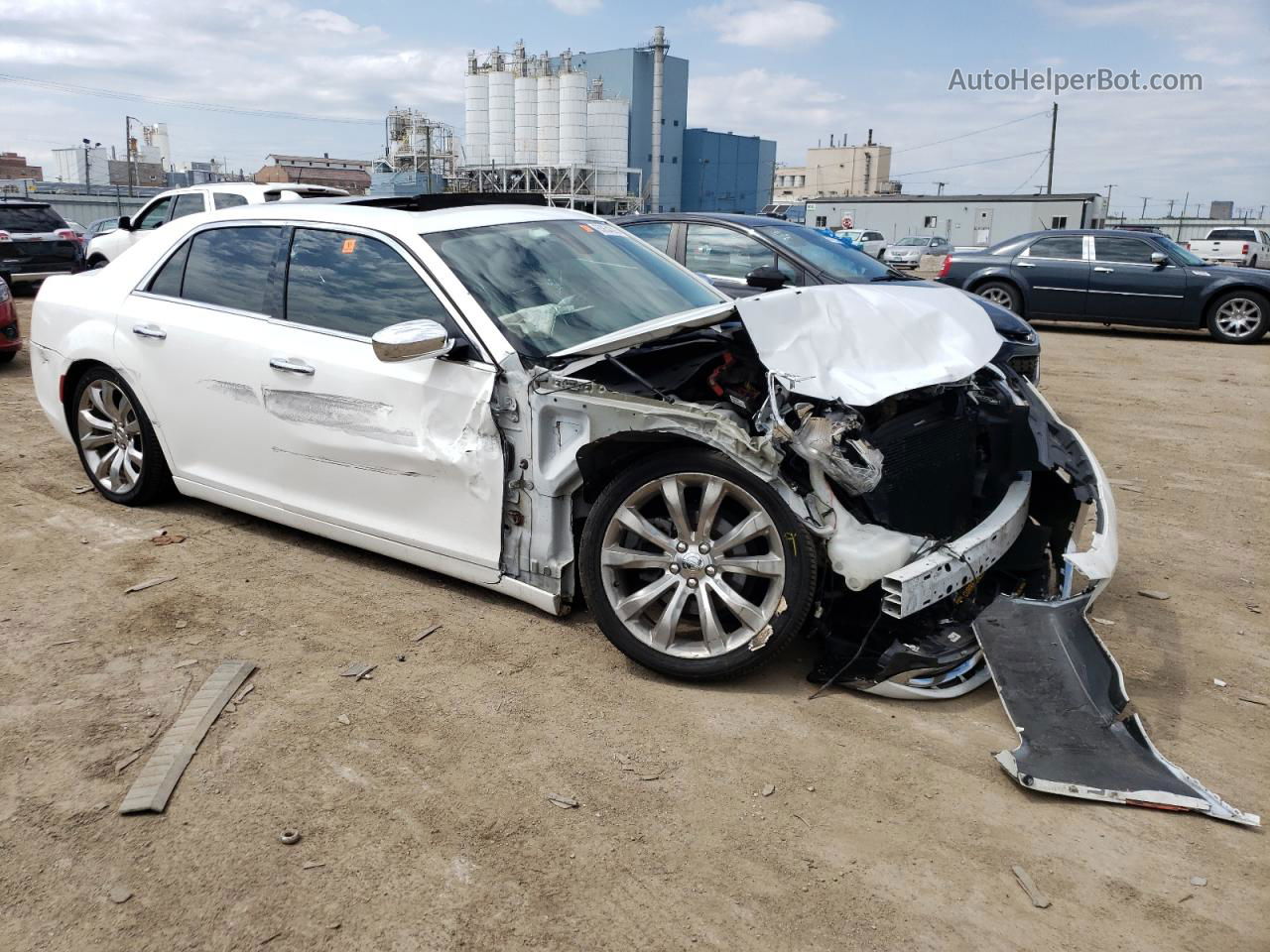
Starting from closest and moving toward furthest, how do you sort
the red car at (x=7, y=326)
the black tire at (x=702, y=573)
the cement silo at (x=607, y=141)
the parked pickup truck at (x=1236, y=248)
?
the black tire at (x=702, y=573)
the red car at (x=7, y=326)
the parked pickup truck at (x=1236, y=248)
the cement silo at (x=607, y=141)

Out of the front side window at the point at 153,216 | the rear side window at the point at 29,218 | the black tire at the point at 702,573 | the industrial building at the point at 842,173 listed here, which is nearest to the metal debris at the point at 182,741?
the black tire at the point at 702,573

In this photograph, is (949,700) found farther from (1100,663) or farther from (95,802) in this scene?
(95,802)

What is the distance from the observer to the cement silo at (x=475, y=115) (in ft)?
205

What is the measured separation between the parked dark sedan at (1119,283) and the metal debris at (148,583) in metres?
13.0

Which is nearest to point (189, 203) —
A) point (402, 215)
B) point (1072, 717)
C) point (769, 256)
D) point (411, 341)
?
point (769, 256)

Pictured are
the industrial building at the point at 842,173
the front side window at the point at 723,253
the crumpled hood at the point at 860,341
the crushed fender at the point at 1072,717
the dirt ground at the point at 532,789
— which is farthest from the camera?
the industrial building at the point at 842,173

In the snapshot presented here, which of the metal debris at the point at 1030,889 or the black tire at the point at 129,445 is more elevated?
the black tire at the point at 129,445

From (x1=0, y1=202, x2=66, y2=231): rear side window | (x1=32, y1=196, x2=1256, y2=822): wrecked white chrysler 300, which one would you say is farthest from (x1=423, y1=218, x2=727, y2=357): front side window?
(x1=0, y1=202, x2=66, y2=231): rear side window

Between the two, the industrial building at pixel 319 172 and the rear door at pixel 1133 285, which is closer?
the rear door at pixel 1133 285

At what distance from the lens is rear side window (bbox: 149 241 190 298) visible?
192 inches

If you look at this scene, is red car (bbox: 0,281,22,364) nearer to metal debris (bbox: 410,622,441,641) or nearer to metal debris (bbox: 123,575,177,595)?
metal debris (bbox: 123,575,177,595)

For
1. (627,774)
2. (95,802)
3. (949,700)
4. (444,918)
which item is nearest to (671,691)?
(627,774)

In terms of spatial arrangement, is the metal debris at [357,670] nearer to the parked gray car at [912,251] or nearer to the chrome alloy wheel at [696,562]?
the chrome alloy wheel at [696,562]

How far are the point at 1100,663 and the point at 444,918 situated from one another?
2298 mm
